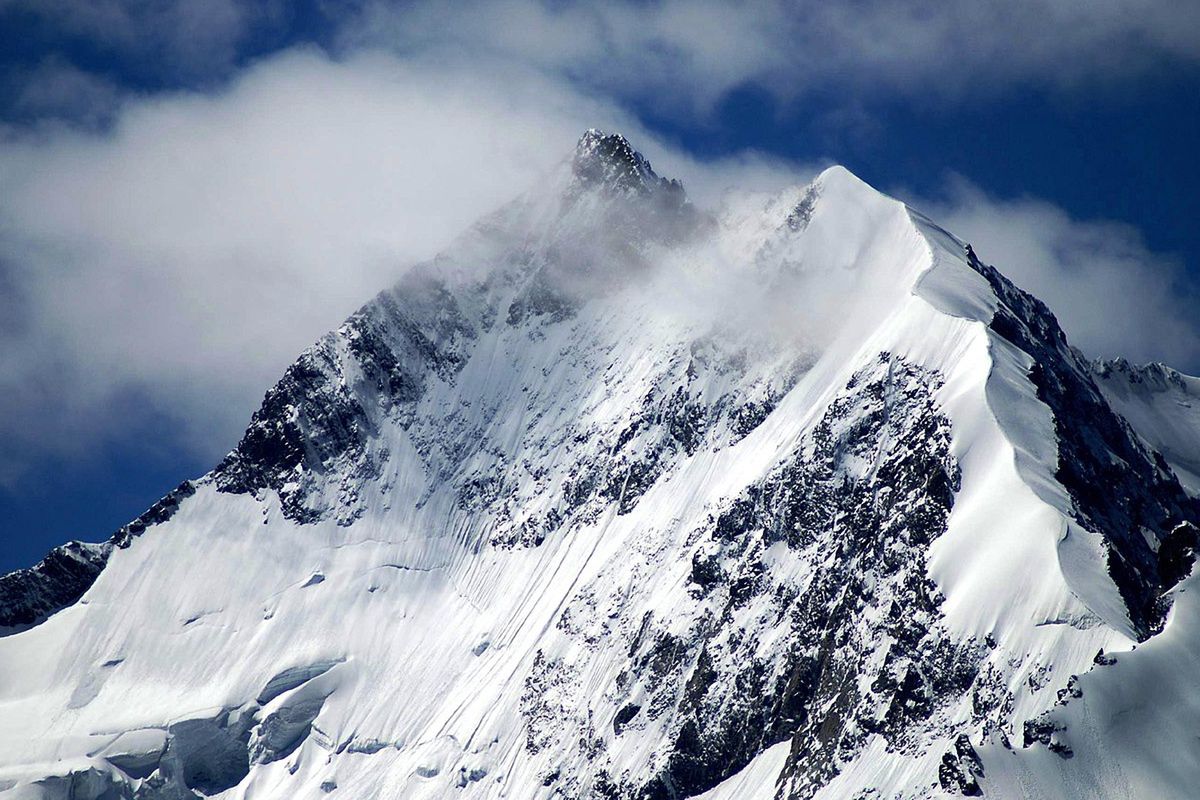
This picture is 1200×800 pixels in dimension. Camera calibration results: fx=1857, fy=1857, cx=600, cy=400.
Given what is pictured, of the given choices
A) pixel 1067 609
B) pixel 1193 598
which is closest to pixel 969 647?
pixel 1067 609

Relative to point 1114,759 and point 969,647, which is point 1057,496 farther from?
point 1114,759

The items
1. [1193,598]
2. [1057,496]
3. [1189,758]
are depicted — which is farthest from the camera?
[1057,496]

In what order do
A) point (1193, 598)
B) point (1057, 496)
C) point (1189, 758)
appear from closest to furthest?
1. point (1189, 758)
2. point (1193, 598)
3. point (1057, 496)

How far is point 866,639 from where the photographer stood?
643ft

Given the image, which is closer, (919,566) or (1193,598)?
(1193,598)

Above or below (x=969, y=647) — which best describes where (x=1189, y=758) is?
below

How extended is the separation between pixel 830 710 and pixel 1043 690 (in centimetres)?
3078

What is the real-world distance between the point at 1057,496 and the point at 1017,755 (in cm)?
3426

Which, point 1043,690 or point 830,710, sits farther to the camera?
point 830,710

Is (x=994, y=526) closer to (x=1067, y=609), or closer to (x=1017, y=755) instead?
(x=1067, y=609)

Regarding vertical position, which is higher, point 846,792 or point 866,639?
point 866,639

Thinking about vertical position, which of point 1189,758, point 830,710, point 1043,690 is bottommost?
point 1189,758

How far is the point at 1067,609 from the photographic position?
6821 inches

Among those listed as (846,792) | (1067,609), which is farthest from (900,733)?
(1067,609)
